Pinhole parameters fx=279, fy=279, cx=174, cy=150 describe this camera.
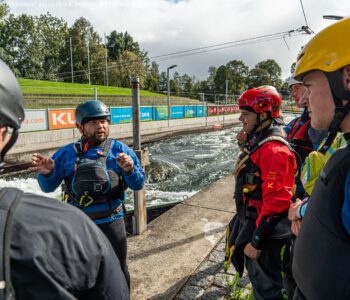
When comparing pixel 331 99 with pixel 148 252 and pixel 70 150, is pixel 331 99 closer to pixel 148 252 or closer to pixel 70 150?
pixel 70 150

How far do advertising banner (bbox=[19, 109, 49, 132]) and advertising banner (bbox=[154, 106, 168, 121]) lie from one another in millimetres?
9985

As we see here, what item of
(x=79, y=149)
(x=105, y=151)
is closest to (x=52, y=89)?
(x=79, y=149)

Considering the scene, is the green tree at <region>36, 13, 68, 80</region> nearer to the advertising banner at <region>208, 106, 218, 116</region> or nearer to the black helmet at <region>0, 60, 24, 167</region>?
the advertising banner at <region>208, 106, 218, 116</region>

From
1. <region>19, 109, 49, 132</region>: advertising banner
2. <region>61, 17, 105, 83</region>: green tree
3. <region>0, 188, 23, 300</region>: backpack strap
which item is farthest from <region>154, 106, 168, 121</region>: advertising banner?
<region>61, 17, 105, 83</region>: green tree

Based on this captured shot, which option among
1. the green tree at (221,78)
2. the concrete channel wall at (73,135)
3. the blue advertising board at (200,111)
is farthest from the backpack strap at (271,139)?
the green tree at (221,78)

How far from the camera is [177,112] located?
2541 centimetres

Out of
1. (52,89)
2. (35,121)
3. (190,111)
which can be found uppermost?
(52,89)

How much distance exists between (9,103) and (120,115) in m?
17.9

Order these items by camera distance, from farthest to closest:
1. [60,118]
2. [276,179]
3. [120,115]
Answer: [120,115]
[60,118]
[276,179]

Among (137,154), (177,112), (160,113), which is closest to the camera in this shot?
(137,154)

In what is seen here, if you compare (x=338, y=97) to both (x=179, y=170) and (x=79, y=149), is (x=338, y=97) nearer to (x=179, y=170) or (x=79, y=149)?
(x=79, y=149)

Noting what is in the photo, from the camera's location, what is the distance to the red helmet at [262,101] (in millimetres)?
2617

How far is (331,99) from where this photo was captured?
4.51 feet

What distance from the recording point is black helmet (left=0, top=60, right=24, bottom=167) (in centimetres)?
103
